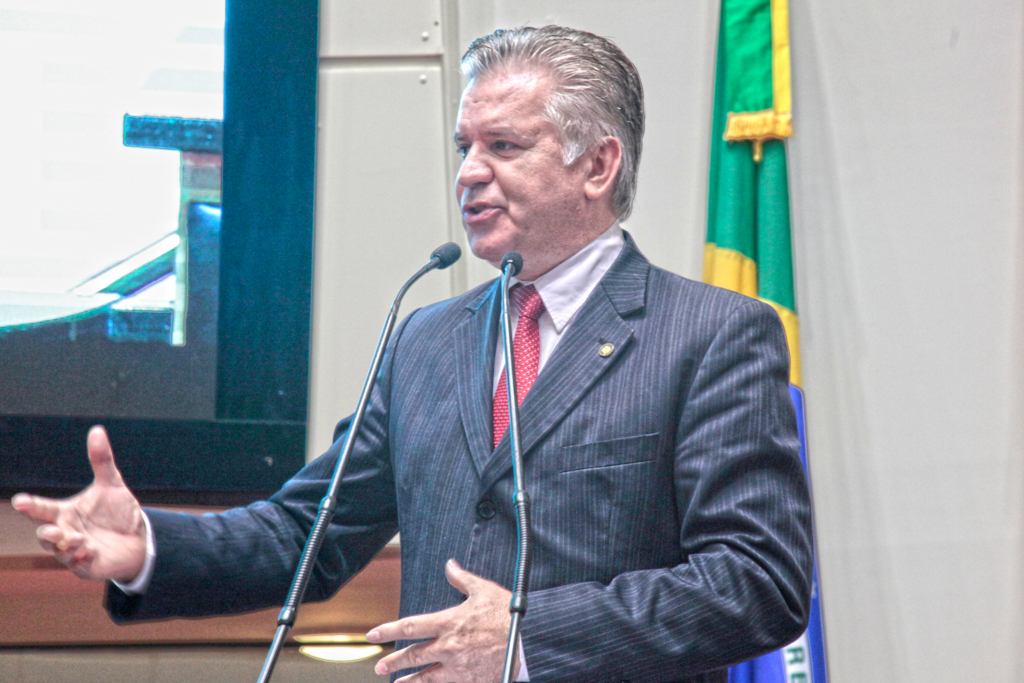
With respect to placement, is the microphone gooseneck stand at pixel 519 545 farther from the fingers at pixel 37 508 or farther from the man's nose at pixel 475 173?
the fingers at pixel 37 508

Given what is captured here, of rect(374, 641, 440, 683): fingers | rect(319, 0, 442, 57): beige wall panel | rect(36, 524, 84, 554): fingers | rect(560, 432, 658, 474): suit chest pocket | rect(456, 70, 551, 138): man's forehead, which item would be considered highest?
rect(319, 0, 442, 57): beige wall panel

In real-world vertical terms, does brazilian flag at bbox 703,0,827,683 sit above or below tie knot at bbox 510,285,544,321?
above

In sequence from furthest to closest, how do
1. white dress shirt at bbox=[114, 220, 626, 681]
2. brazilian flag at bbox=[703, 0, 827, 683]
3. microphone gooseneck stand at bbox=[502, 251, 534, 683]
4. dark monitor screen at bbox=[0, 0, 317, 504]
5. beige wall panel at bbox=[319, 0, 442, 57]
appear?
beige wall panel at bbox=[319, 0, 442, 57] → brazilian flag at bbox=[703, 0, 827, 683] → dark monitor screen at bbox=[0, 0, 317, 504] → white dress shirt at bbox=[114, 220, 626, 681] → microphone gooseneck stand at bbox=[502, 251, 534, 683]

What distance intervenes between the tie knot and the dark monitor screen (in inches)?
40.7

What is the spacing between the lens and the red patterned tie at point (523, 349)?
136 cm

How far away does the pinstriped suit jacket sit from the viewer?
1.10 meters

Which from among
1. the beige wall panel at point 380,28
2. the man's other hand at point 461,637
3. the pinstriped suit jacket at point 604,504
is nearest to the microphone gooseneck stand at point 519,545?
the man's other hand at point 461,637

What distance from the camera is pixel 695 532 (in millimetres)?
1180

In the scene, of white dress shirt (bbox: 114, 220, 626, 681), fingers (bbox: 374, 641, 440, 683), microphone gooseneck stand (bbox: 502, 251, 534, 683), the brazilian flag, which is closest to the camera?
microphone gooseneck stand (bbox: 502, 251, 534, 683)

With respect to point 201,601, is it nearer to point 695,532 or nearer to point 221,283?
point 695,532

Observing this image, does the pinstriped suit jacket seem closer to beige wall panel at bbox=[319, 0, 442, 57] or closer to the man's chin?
the man's chin

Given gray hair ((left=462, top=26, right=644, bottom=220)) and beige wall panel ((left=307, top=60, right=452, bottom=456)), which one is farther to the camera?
beige wall panel ((left=307, top=60, right=452, bottom=456))

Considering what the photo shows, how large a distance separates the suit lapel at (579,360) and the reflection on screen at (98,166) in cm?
133

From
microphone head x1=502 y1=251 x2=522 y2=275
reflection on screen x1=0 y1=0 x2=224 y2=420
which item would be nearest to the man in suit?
microphone head x1=502 y1=251 x2=522 y2=275
